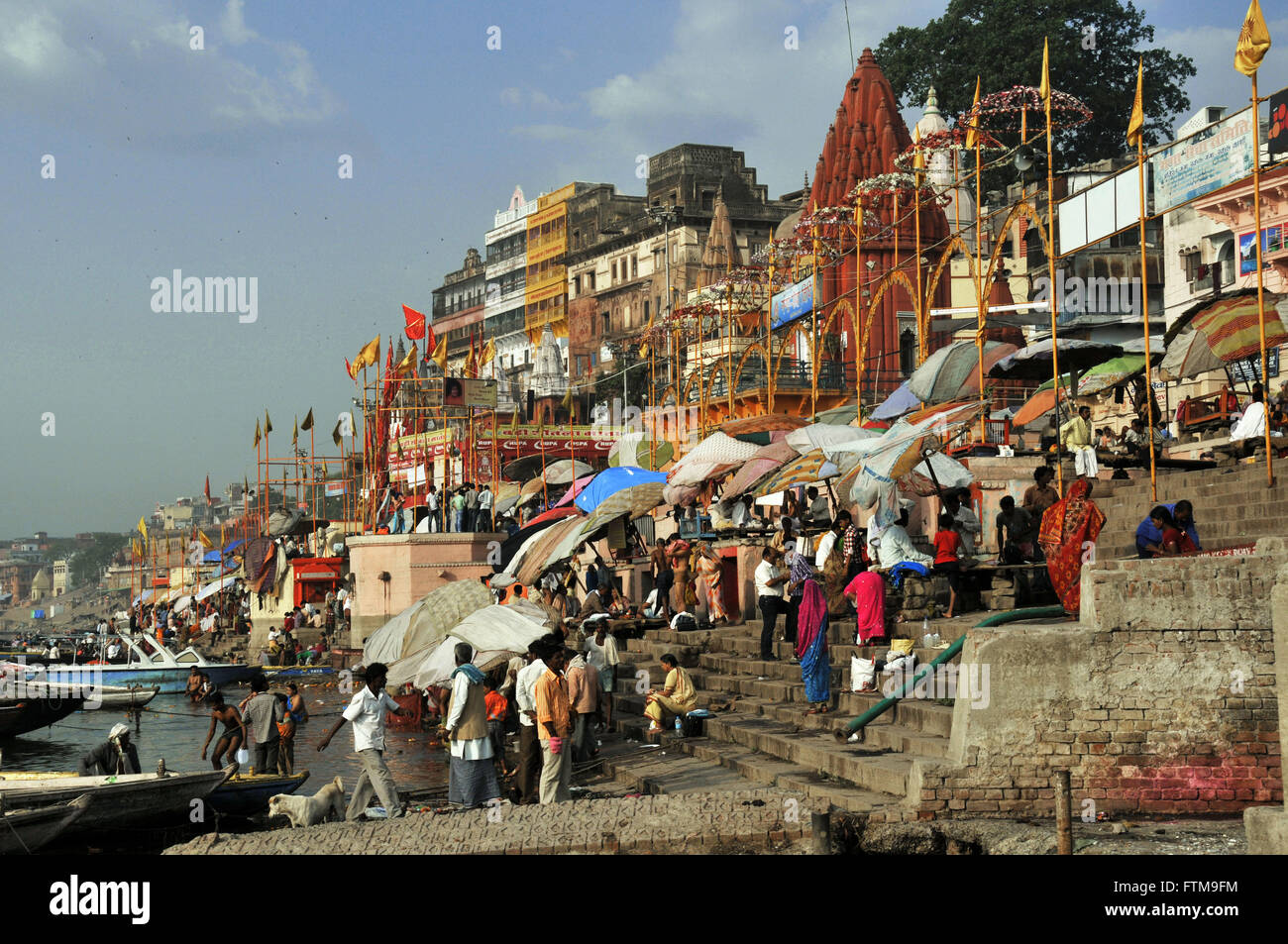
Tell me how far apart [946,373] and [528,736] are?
8.97 meters

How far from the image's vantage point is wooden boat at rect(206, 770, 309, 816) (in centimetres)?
1409

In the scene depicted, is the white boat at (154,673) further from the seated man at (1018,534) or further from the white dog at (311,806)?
the seated man at (1018,534)

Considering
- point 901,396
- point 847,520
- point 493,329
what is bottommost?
point 847,520

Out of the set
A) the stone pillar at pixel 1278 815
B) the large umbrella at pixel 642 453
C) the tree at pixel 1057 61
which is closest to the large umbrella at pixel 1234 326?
the stone pillar at pixel 1278 815

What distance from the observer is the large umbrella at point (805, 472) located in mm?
16956

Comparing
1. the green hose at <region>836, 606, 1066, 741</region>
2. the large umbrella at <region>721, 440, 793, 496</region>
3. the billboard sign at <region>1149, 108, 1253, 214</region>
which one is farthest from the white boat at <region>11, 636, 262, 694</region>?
the billboard sign at <region>1149, 108, 1253, 214</region>

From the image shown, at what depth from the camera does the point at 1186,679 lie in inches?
397

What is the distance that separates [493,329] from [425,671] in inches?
2805

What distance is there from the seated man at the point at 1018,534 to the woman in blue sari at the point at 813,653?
2336 mm

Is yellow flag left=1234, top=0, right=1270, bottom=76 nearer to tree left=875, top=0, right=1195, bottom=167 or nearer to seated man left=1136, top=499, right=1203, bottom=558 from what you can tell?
seated man left=1136, top=499, right=1203, bottom=558
